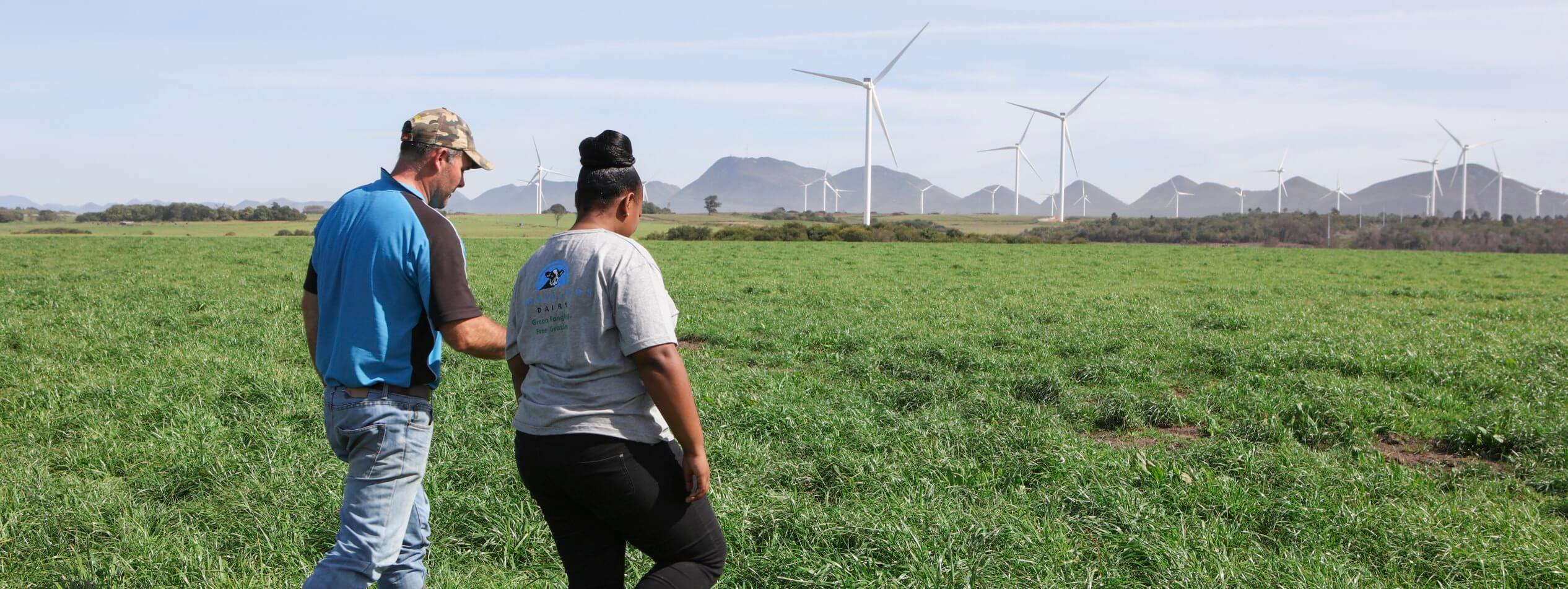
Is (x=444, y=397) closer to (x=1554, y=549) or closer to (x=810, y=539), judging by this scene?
(x=810, y=539)

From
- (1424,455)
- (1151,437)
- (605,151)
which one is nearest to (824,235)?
(1151,437)

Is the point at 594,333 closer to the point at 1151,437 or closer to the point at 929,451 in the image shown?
the point at 929,451

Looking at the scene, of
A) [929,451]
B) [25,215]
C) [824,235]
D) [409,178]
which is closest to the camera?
[409,178]

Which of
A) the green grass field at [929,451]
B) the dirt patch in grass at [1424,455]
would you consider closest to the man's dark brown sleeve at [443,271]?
the green grass field at [929,451]

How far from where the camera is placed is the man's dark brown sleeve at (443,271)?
359 cm

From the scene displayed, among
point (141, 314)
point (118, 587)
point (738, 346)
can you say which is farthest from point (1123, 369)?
point (141, 314)

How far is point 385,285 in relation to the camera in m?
3.55

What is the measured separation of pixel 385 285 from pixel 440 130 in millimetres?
675

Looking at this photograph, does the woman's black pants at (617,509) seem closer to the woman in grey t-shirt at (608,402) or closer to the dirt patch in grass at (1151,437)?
the woman in grey t-shirt at (608,402)

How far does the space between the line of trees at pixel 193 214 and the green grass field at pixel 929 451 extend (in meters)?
73.7

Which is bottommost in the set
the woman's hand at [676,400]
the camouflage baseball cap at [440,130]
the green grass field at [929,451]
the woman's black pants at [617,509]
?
the green grass field at [929,451]

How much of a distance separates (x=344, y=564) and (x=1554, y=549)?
250 inches

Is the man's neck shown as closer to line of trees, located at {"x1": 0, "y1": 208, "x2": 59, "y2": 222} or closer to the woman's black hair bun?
the woman's black hair bun

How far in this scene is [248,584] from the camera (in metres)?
4.78
